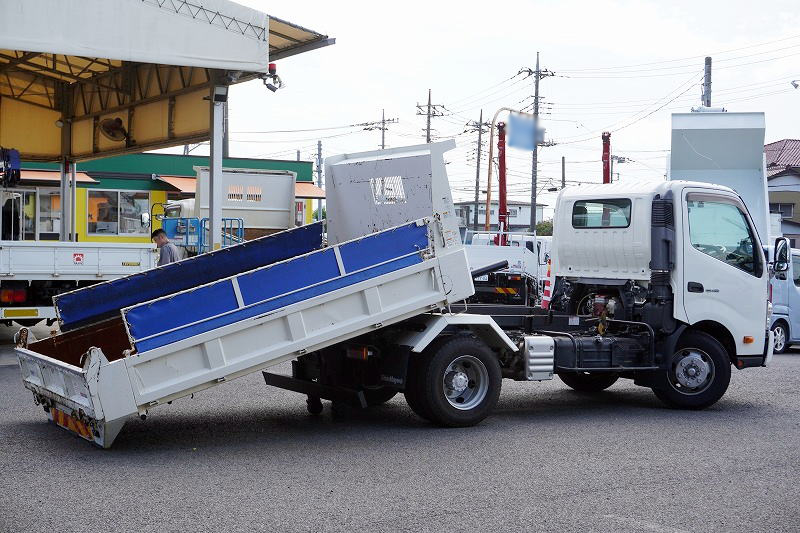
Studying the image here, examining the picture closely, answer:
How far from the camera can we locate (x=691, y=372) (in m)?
10.9

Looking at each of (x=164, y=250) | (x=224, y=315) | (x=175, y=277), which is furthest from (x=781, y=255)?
(x=164, y=250)

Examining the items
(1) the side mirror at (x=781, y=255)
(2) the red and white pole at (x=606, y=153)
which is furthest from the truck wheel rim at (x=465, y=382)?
(2) the red and white pole at (x=606, y=153)

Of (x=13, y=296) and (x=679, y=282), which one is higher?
(x=679, y=282)

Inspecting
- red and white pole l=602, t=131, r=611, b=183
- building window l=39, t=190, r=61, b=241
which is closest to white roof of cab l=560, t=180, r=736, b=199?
red and white pole l=602, t=131, r=611, b=183

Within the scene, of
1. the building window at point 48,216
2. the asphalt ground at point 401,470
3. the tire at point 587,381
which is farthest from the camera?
the building window at point 48,216

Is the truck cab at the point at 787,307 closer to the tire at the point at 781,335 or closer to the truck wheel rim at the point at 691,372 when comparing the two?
the tire at the point at 781,335

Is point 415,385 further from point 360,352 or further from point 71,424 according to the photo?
point 71,424

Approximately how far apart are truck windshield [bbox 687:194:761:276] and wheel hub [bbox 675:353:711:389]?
1.17 metres

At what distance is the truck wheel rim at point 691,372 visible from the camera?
35.7 feet

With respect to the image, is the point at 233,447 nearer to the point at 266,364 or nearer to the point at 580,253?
the point at 266,364

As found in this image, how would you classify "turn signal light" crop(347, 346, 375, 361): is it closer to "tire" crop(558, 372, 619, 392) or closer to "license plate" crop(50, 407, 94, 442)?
"license plate" crop(50, 407, 94, 442)

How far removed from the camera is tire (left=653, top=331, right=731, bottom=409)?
Result: 35.7 ft

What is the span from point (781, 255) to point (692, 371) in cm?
177

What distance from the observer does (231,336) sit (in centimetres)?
826
